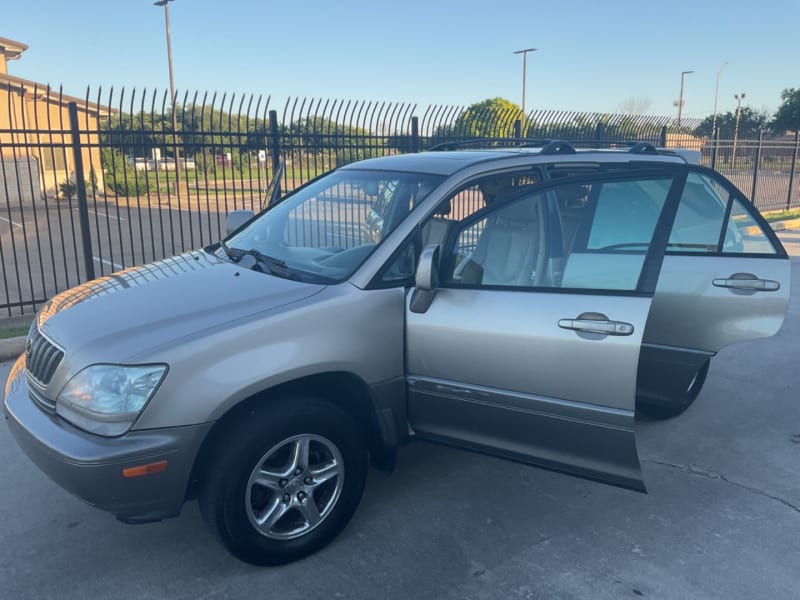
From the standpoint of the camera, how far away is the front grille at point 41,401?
273 cm

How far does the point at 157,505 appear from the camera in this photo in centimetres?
259

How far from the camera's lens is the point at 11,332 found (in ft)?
20.4

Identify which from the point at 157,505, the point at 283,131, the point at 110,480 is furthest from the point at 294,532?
the point at 283,131

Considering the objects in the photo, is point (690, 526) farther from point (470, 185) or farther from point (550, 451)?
point (470, 185)

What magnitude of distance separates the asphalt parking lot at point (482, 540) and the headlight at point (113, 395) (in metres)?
0.81

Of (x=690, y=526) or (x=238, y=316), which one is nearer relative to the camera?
(x=238, y=316)

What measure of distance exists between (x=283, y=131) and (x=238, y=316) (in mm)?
6003

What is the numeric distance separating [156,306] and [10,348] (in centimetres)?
384

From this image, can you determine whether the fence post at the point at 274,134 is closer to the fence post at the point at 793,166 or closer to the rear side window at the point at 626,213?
the rear side window at the point at 626,213

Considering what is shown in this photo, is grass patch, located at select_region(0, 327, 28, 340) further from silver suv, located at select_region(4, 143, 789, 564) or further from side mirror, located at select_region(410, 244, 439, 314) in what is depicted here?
side mirror, located at select_region(410, 244, 439, 314)

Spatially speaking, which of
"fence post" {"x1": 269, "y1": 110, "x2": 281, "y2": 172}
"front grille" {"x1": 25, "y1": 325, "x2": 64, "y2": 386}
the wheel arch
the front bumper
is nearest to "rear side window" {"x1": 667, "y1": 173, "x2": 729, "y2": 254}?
the wheel arch

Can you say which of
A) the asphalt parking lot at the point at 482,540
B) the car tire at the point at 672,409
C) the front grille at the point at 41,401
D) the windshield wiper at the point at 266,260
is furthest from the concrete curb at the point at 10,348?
the car tire at the point at 672,409

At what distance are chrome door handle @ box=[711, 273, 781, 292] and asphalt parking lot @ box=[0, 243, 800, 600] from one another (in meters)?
1.06

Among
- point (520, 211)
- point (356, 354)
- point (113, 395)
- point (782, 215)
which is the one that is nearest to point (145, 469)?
point (113, 395)
